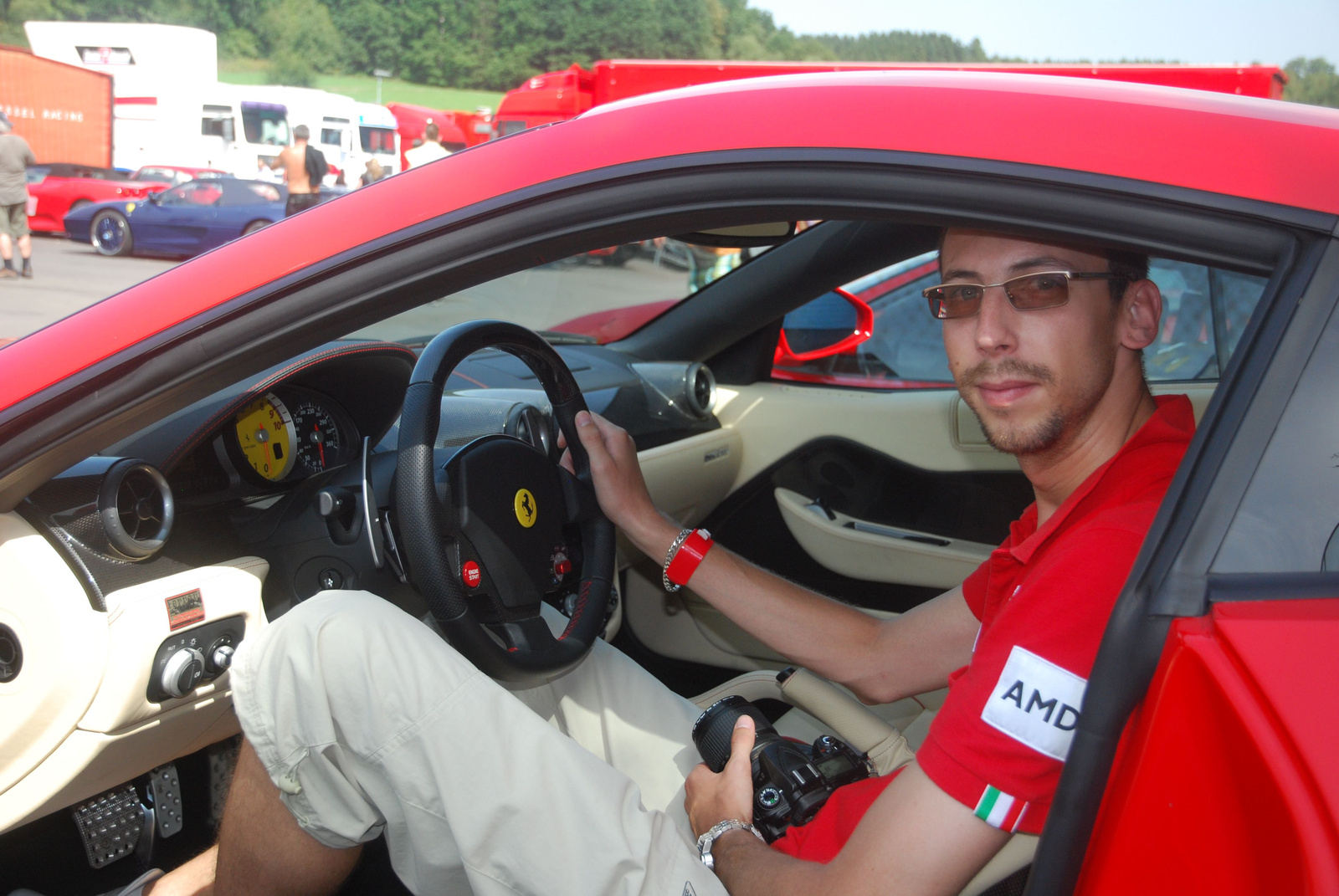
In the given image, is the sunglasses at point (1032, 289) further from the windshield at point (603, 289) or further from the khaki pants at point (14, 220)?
the khaki pants at point (14, 220)

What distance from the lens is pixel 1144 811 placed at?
0.86 m

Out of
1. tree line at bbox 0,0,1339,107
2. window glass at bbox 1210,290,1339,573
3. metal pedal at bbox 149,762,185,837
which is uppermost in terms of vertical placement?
window glass at bbox 1210,290,1339,573

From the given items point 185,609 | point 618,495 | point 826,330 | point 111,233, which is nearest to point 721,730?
point 618,495

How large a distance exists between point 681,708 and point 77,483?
3.44ft

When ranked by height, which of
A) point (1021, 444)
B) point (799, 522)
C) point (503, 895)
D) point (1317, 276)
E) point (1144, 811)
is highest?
point (1317, 276)

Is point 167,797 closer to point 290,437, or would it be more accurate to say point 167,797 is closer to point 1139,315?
point 290,437

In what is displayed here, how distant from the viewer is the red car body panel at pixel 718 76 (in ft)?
9.69

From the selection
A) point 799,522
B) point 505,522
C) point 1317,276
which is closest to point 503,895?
point 505,522

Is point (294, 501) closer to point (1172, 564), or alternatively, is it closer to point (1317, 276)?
point (1172, 564)

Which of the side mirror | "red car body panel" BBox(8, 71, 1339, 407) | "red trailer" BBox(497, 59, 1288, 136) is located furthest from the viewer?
"red trailer" BBox(497, 59, 1288, 136)

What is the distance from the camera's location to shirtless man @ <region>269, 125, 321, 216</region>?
12945 millimetres

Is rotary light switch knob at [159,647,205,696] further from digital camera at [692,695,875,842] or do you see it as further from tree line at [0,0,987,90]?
tree line at [0,0,987,90]

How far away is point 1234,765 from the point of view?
2.64ft

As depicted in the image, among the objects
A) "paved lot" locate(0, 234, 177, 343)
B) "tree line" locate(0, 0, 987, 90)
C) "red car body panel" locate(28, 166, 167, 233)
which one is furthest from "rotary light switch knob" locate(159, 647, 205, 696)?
"tree line" locate(0, 0, 987, 90)
